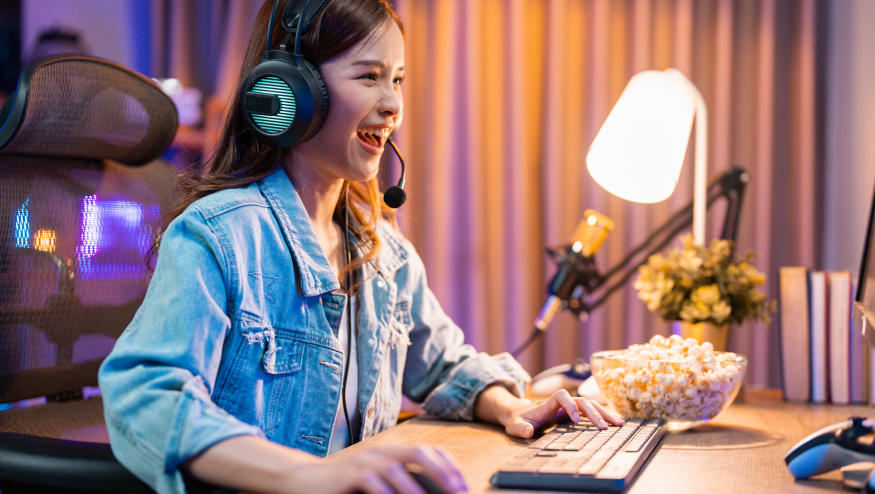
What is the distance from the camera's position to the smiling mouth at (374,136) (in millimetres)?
1080

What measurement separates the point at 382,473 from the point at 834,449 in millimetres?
439

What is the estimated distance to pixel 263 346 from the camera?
0.95 metres

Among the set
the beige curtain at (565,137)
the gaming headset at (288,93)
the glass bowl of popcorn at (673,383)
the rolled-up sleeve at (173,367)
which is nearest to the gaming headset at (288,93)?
the gaming headset at (288,93)

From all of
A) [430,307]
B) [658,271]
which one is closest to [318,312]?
[430,307]

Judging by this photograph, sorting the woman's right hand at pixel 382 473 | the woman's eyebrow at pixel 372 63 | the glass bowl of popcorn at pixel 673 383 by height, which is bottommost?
the glass bowl of popcorn at pixel 673 383

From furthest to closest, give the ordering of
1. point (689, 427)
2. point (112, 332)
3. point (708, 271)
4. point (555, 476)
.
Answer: point (708, 271) → point (112, 332) → point (689, 427) → point (555, 476)

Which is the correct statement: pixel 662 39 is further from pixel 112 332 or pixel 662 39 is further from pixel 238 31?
pixel 112 332

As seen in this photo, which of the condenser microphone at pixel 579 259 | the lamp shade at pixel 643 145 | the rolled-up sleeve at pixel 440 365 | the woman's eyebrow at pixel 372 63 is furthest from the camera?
the condenser microphone at pixel 579 259

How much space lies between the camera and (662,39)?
238 cm

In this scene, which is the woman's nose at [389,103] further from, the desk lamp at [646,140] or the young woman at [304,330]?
the desk lamp at [646,140]

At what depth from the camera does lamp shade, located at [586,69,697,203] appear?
4.49ft

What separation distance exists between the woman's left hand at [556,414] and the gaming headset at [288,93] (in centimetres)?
46

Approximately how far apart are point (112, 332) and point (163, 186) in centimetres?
25

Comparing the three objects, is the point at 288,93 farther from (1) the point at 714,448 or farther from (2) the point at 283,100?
(1) the point at 714,448
